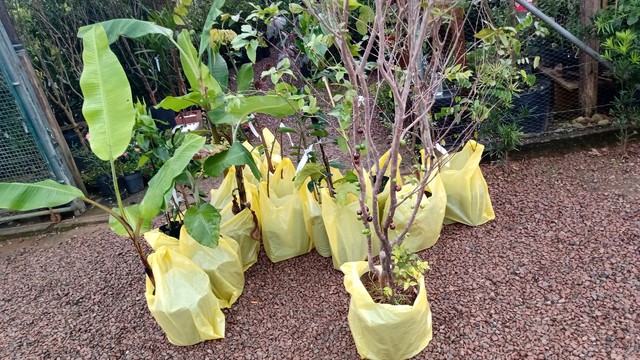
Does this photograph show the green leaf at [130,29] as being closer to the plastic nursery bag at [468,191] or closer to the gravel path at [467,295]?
the gravel path at [467,295]

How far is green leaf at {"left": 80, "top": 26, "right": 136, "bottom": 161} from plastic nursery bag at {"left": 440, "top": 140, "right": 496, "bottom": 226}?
1.83 metres

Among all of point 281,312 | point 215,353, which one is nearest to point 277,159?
point 281,312

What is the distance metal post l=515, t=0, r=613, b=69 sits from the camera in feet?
10.8

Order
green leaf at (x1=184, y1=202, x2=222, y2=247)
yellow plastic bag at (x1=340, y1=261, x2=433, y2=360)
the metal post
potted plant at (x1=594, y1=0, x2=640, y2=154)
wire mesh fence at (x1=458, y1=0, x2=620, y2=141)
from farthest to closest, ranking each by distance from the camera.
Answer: wire mesh fence at (x1=458, y1=0, x2=620, y2=141) < the metal post < potted plant at (x1=594, y1=0, x2=640, y2=154) < green leaf at (x1=184, y1=202, x2=222, y2=247) < yellow plastic bag at (x1=340, y1=261, x2=433, y2=360)

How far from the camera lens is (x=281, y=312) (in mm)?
2404

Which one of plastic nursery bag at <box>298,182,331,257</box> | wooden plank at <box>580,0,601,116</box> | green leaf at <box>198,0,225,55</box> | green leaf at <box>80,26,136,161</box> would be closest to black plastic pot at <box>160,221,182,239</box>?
green leaf at <box>80,26,136,161</box>

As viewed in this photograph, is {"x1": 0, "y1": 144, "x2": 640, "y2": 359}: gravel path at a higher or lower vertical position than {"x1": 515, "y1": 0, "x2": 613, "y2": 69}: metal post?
lower

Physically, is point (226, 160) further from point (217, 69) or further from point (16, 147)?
point (16, 147)

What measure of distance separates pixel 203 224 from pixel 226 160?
0.34 meters

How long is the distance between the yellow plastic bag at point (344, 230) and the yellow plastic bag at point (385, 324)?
0.43 metres

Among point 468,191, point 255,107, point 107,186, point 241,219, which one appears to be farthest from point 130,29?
point 107,186

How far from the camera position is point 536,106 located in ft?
12.0

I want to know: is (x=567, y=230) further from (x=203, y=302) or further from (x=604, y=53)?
(x=203, y=302)

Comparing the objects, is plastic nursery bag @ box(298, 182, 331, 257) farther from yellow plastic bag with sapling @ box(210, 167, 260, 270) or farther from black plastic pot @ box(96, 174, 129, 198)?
black plastic pot @ box(96, 174, 129, 198)
